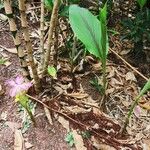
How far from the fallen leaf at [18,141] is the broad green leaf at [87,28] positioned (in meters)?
0.50

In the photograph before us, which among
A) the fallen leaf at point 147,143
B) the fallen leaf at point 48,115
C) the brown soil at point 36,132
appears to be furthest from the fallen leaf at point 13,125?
the fallen leaf at point 147,143

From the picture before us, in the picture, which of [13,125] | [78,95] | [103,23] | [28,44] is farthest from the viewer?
[78,95]

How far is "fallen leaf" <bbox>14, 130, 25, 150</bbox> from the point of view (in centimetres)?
165

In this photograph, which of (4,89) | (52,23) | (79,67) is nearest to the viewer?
(52,23)

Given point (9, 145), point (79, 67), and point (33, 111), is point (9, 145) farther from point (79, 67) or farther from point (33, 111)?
point (79, 67)

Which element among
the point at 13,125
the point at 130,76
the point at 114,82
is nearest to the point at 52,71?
the point at 13,125

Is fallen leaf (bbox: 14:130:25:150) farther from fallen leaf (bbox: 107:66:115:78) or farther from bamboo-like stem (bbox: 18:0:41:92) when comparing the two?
fallen leaf (bbox: 107:66:115:78)

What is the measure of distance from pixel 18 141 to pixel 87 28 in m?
0.59

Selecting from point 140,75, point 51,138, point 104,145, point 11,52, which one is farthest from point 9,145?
point 140,75

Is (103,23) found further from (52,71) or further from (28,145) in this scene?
(28,145)

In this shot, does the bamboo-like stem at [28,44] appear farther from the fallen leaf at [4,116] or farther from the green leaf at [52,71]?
the fallen leaf at [4,116]

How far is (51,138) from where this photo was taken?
5.56ft

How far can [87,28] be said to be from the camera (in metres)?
1.62

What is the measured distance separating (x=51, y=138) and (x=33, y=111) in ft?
0.52
